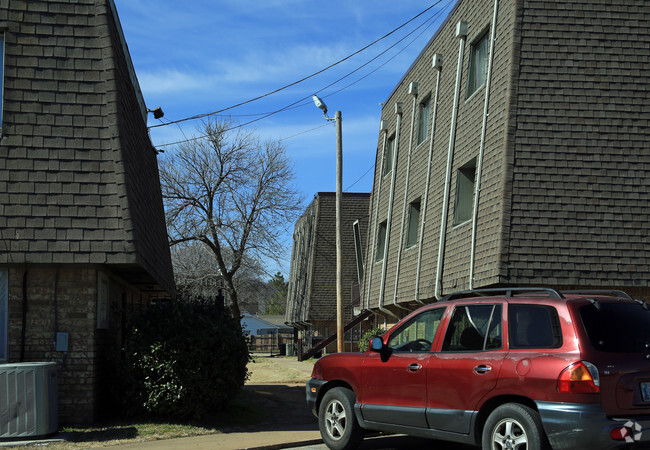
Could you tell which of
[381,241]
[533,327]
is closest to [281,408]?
[533,327]

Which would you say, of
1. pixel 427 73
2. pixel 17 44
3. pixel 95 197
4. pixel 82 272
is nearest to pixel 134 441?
pixel 82 272

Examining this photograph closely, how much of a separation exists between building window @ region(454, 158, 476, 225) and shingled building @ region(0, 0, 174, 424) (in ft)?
22.9

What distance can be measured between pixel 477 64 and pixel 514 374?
10.2 metres

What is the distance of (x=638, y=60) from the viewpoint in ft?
44.9

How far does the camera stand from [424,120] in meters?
19.9

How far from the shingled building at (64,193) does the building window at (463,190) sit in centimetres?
697

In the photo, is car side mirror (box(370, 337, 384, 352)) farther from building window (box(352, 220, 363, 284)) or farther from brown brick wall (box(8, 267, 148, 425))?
building window (box(352, 220, 363, 284))

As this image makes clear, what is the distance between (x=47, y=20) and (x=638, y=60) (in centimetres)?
1025

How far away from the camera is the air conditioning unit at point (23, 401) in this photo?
1000 cm

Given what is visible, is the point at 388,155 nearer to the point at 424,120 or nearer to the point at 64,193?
the point at 424,120

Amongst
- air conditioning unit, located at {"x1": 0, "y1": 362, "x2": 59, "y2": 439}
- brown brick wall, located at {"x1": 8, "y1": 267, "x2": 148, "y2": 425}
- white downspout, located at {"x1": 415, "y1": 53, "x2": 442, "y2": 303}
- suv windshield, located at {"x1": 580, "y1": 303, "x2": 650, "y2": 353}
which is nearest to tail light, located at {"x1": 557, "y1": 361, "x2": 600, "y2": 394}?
suv windshield, located at {"x1": 580, "y1": 303, "x2": 650, "y2": 353}

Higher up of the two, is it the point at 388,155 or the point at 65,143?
the point at 388,155

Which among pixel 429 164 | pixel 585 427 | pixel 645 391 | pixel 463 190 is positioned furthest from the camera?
pixel 429 164

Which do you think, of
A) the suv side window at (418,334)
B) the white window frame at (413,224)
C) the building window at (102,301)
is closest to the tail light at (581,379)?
the suv side window at (418,334)
